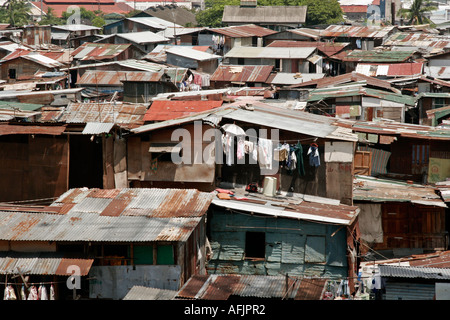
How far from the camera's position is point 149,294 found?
13.2 meters

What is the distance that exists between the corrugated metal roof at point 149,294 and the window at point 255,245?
355 cm

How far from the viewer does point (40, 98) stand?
2902 cm

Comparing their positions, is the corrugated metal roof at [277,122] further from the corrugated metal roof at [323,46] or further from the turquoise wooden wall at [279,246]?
the corrugated metal roof at [323,46]

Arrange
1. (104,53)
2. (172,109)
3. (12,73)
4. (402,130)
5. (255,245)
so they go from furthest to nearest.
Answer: (104,53)
(12,73)
(402,130)
(172,109)
(255,245)

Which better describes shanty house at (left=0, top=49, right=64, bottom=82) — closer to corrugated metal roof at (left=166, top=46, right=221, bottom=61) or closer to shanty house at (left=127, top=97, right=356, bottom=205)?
corrugated metal roof at (left=166, top=46, right=221, bottom=61)

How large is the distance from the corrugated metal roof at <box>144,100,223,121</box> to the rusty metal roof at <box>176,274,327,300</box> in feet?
27.1

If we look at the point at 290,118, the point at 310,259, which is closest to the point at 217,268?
the point at 310,259

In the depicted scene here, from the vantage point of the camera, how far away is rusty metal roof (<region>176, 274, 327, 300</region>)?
1291 centimetres

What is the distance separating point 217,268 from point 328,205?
347cm

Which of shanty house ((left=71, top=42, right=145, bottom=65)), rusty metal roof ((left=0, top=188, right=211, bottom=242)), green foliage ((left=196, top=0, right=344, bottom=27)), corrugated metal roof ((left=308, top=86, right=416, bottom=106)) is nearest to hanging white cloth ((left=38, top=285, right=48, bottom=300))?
rusty metal roof ((left=0, top=188, right=211, bottom=242))

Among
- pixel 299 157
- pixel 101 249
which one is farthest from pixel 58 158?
pixel 299 157

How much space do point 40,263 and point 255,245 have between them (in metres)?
5.58

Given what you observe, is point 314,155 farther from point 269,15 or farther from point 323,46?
point 269,15

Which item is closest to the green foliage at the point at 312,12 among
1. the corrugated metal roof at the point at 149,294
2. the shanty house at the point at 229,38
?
the shanty house at the point at 229,38
